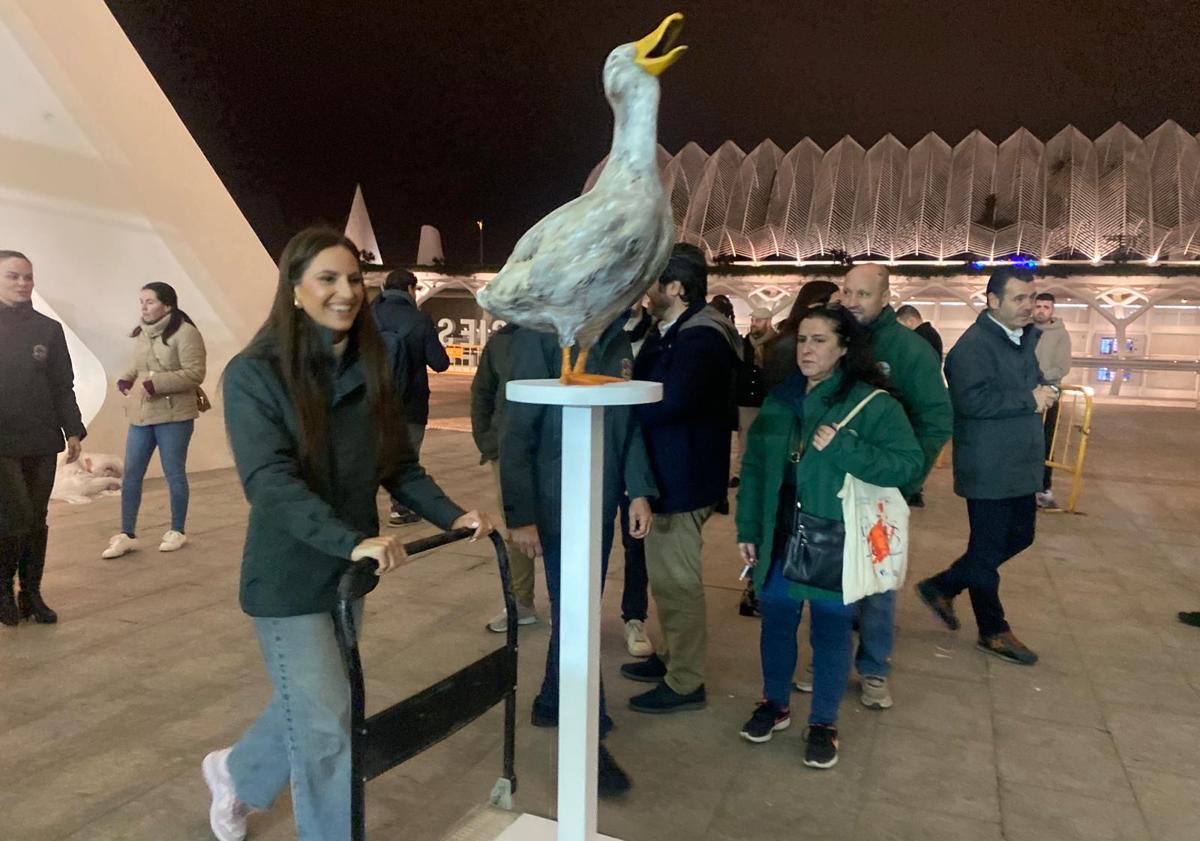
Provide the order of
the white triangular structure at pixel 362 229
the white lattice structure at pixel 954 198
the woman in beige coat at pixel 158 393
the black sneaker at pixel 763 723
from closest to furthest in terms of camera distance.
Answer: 1. the black sneaker at pixel 763 723
2. the woman in beige coat at pixel 158 393
3. the white lattice structure at pixel 954 198
4. the white triangular structure at pixel 362 229

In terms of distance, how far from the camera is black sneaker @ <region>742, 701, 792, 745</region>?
270 centimetres

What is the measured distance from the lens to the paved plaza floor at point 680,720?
89.8 inches

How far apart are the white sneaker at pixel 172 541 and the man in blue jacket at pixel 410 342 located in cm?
133

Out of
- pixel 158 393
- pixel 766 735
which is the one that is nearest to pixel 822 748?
pixel 766 735

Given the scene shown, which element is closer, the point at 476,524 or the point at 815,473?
the point at 476,524

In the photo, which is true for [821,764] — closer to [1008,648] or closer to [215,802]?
[1008,648]

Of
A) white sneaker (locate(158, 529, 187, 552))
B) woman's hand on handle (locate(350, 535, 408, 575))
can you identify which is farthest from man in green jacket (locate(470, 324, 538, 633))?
white sneaker (locate(158, 529, 187, 552))

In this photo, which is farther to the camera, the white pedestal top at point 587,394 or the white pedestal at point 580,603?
the white pedestal at point 580,603

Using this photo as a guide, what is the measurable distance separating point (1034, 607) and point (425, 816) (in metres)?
3.41

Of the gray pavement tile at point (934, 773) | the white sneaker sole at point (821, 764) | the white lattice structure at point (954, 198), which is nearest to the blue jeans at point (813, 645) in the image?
the white sneaker sole at point (821, 764)

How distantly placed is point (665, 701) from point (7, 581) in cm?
307

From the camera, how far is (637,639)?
3443mm

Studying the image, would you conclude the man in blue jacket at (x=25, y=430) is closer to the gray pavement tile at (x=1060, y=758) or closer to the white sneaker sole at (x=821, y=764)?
the white sneaker sole at (x=821, y=764)

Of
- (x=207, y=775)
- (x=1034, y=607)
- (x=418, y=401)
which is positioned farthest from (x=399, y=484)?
(x=1034, y=607)
